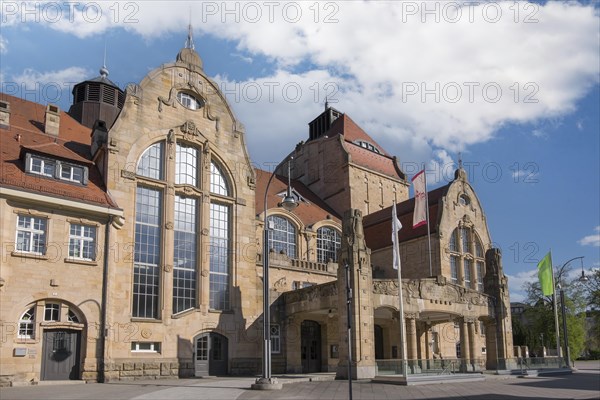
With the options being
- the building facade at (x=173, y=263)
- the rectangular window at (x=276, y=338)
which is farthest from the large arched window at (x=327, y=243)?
the rectangular window at (x=276, y=338)

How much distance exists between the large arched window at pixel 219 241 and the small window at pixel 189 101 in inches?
141

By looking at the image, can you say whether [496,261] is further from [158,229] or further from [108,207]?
[108,207]

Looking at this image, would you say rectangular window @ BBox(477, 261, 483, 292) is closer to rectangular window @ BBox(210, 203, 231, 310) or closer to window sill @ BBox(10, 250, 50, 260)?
rectangular window @ BBox(210, 203, 231, 310)

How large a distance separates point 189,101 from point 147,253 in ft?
31.4

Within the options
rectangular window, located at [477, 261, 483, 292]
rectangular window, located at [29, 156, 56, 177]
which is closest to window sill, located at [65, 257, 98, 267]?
rectangular window, located at [29, 156, 56, 177]

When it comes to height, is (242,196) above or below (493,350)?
above

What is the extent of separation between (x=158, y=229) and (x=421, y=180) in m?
17.7

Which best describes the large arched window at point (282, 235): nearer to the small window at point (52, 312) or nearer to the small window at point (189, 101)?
the small window at point (189, 101)

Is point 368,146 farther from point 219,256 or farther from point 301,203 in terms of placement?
point 219,256

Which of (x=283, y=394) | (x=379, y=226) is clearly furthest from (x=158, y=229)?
(x=379, y=226)

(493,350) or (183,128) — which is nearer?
(183,128)

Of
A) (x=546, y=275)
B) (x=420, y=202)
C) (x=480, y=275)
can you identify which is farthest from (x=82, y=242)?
(x=480, y=275)

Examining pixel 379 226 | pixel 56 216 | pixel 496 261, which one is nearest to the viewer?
pixel 56 216

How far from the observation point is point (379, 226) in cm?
4806
